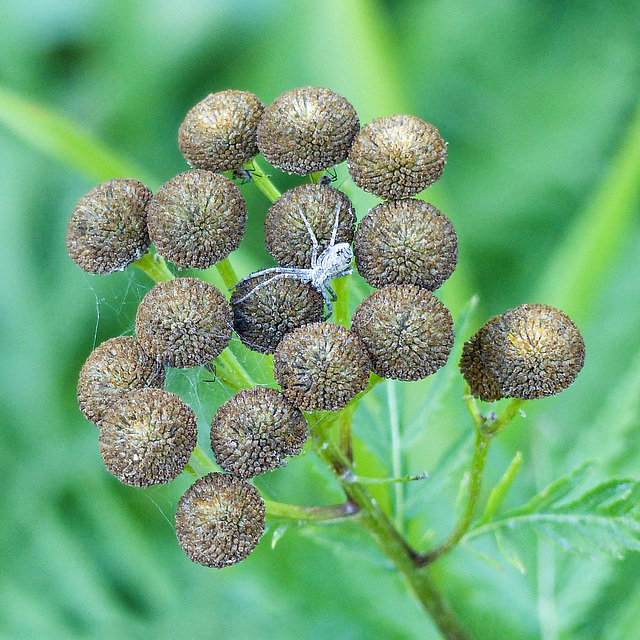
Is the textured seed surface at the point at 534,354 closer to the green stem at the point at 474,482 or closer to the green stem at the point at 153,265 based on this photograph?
the green stem at the point at 474,482

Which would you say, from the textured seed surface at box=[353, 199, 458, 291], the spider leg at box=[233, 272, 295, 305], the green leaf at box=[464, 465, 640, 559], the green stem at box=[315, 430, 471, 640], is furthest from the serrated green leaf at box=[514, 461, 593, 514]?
the spider leg at box=[233, 272, 295, 305]

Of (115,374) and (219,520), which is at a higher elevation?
(115,374)

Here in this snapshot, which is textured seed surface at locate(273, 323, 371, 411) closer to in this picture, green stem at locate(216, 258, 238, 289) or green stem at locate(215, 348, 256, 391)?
green stem at locate(215, 348, 256, 391)

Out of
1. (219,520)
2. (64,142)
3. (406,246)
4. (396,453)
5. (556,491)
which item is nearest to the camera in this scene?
(219,520)

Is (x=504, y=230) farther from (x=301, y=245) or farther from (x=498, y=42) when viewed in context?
(x=301, y=245)

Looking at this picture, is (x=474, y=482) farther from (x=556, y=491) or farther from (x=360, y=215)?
(x=360, y=215)

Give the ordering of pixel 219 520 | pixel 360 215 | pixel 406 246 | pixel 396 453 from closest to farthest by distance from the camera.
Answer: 1. pixel 219 520
2. pixel 406 246
3. pixel 396 453
4. pixel 360 215

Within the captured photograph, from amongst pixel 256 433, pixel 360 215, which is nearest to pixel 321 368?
pixel 256 433
